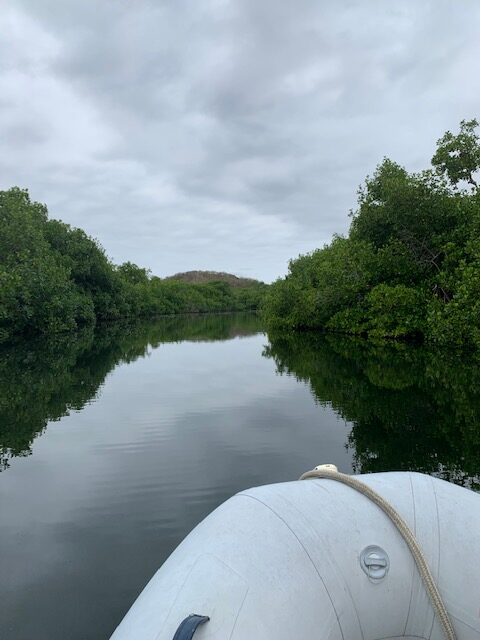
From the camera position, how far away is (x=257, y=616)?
6.03 feet

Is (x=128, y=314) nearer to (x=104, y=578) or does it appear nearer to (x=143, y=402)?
(x=143, y=402)

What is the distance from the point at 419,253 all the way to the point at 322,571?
26.3m

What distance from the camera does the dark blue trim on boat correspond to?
5.64 ft

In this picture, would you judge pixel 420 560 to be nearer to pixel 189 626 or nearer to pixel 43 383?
pixel 189 626

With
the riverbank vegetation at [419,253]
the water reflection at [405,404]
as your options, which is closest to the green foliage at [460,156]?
the riverbank vegetation at [419,253]

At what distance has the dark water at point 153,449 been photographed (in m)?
4.26

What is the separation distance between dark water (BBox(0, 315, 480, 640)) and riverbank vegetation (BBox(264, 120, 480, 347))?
16.6ft

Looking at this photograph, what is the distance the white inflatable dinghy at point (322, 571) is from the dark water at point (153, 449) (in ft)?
6.79

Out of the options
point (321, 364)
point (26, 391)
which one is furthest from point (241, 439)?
point (321, 364)

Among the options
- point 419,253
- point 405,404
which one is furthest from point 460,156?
point 405,404

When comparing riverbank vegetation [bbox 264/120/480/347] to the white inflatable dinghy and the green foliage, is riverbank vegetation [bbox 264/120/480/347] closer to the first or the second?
the green foliage

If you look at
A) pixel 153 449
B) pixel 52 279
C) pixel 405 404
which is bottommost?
pixel 153 449

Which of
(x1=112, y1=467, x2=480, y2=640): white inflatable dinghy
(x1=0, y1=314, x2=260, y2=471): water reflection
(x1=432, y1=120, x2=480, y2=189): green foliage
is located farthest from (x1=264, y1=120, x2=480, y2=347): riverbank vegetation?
(x1=112, y1=467, x2=480, y2=640): white inflatable dinghy

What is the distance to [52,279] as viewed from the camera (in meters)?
34.4
